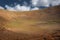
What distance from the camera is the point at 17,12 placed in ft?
33.2

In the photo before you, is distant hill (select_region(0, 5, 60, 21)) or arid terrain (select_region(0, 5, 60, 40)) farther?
distant hill (select_region(0, 5, 60, 21))

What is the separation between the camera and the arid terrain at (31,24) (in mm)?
8477

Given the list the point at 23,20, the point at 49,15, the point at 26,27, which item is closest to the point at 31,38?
the point at 26,27

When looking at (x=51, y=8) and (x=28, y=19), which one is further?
(x=51, y=8)

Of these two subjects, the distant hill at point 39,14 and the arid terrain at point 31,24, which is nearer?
the arid terrain at point 31,24

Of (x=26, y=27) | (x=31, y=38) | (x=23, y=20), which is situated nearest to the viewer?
(x=31, y=38)

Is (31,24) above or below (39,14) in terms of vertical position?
below

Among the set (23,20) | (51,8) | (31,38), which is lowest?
(31,38)

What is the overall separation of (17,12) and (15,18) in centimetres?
57

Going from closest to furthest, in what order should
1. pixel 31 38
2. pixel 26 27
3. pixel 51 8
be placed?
pixel 31 38, pixel 26 27, pixel 51 8

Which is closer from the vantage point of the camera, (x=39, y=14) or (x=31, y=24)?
(x=31, y=24)

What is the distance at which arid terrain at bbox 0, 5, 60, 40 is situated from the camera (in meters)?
8.48

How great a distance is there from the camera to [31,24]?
927cm

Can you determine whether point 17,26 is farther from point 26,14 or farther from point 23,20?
point 26,14
